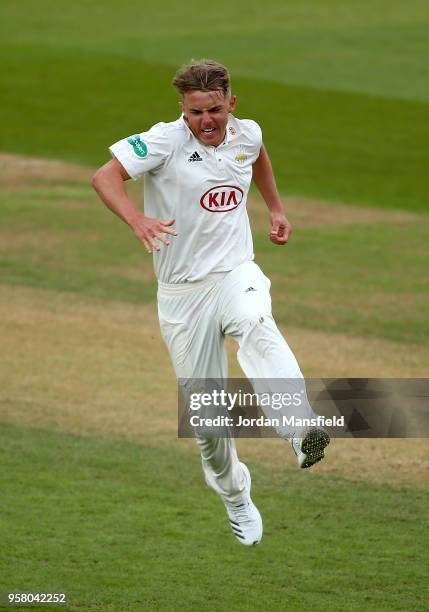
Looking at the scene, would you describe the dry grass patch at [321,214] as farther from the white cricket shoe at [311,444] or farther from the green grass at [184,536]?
the white cricket shoe at [311,444]

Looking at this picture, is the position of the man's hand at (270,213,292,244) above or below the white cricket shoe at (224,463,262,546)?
above

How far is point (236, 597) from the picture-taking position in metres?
7.69

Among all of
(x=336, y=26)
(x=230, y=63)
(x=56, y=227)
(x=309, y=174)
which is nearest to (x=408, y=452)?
(x=56, y=227)

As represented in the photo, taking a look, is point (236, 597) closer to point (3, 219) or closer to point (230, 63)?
point (3, 219)

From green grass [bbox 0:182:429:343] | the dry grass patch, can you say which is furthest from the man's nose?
the dry grass patch

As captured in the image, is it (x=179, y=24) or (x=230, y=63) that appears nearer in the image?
(x=230, y=63)

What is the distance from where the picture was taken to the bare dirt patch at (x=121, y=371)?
417 inches

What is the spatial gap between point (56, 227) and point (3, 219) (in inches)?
39.1

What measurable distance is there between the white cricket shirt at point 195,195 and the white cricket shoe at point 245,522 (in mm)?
1513

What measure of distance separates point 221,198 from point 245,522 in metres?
2.04

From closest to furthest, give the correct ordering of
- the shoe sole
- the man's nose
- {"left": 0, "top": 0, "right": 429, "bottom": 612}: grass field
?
the shoe sole
the man's nose
{"left": 0, "top": 0, "right": 429, "bottom": 612}: grass field

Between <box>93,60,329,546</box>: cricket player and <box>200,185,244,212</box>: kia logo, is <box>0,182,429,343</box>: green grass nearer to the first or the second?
<box>93,60,329,546</box>: cricket player

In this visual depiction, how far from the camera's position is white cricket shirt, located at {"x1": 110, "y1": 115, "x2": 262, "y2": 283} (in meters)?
7.53

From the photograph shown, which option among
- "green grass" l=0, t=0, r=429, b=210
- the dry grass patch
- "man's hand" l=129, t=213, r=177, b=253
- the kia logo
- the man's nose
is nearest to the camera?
"man's hand" l=129, t=213, r=177, b=253
